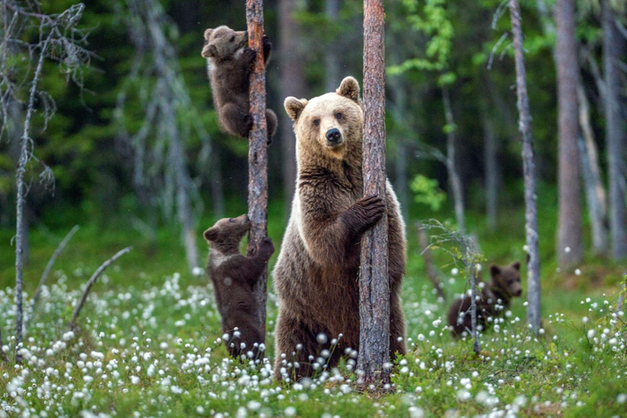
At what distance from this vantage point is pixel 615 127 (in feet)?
51.5

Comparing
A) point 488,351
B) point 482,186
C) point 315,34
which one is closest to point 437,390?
point 488,351

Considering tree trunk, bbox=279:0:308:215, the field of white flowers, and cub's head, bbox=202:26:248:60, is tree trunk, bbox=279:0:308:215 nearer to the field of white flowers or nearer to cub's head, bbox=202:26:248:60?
cub's head, bbox=202:26:248:60

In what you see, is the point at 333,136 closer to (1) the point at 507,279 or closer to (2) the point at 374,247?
(2) the point at 374,247

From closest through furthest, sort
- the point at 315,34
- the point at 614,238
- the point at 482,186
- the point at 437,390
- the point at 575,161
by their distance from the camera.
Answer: the point at 437,390 < the point at 575,161 < the point at 614,238 < the point at 315,34 < the point at 482,186

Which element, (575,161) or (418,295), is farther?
(575,161)

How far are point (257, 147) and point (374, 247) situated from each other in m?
1.98

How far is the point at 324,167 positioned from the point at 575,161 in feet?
32.4

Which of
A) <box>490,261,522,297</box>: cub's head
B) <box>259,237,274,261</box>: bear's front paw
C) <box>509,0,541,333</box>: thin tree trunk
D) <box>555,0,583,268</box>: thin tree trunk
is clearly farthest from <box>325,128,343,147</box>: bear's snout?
<box>555,0,583,268</box>: thin tree trunk

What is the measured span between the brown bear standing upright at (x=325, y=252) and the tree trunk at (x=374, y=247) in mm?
274

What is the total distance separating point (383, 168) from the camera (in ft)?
19.3

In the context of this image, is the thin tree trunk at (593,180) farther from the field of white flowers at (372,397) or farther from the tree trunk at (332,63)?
the field of white flowers at (372,397)

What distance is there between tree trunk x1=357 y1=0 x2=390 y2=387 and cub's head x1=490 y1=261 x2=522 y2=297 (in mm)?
4668

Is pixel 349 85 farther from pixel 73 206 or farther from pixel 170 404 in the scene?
pixel 73 206

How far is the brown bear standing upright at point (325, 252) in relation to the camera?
6.23 m
